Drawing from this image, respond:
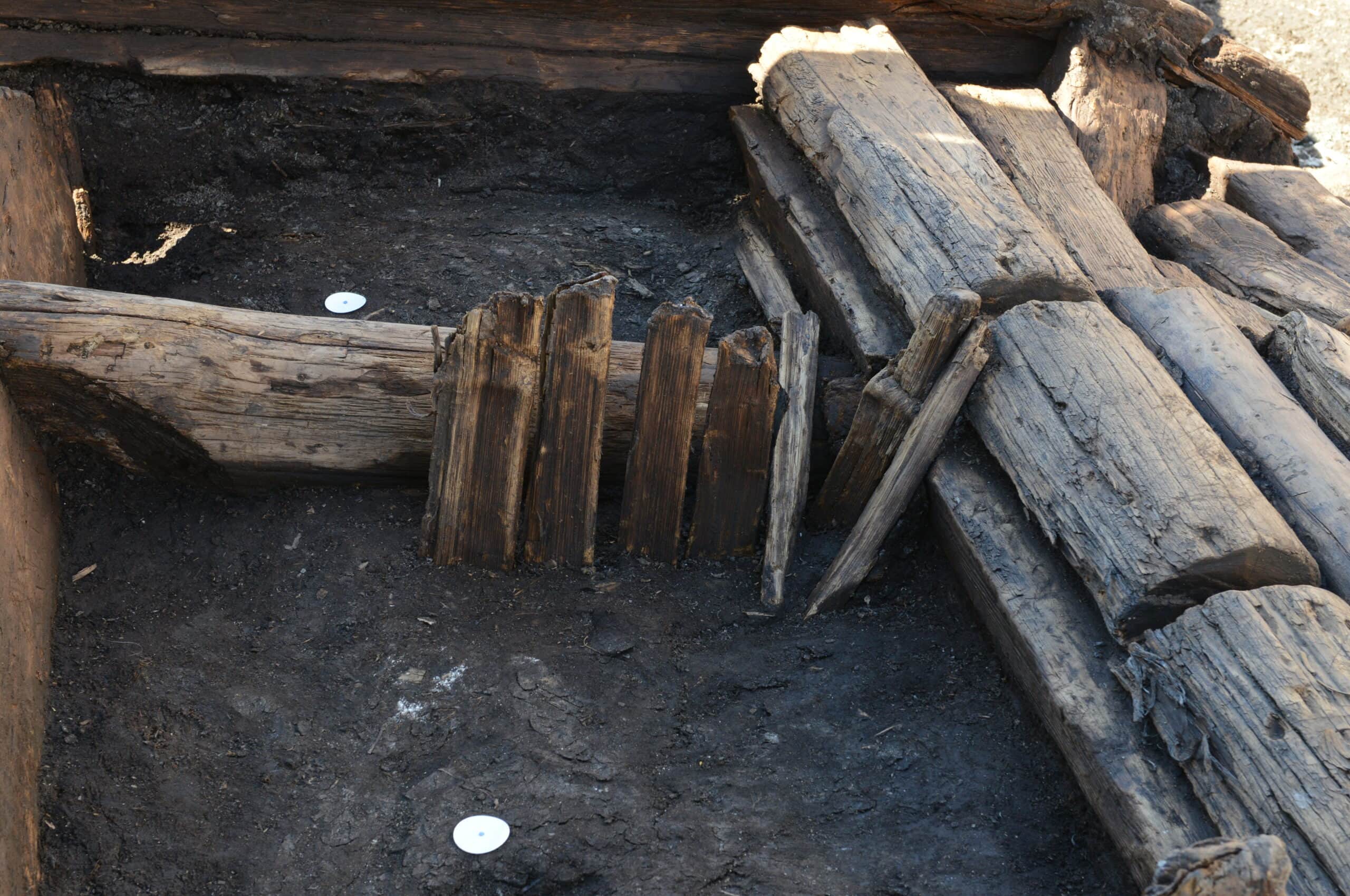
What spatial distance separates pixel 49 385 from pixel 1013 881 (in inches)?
115

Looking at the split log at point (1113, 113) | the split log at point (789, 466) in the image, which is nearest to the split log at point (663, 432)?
the split log at point (789, 466)

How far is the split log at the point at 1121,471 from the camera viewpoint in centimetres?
259

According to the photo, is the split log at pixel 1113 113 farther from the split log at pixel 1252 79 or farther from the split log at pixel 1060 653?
the split log at pixel 1060 653

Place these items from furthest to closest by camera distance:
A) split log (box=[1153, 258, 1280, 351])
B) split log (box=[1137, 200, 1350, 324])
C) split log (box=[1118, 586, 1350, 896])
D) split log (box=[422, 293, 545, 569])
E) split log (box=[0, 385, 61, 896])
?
1. split log (box=[1137, 200, 1350, 324])
2. split log (box=[1153, 258, 1280, 351])
3. split log (box=[422, 293, 545, 569])
4. split log (box=[0, 385, 61, 896])
5. split log (box=[1118, 586, 1350, 896])

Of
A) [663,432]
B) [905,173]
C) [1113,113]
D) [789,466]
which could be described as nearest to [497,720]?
[663,432]

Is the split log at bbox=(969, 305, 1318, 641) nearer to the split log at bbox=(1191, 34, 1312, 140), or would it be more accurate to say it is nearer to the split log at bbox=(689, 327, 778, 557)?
the split log at bbox=(689, 327, 778, 557)

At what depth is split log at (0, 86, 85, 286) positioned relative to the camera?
3.62 meters

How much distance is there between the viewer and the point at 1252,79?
5211 mm

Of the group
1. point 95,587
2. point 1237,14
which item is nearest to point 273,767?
point 95,587

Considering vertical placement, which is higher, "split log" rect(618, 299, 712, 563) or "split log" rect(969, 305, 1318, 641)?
"split log" rect(969, 305, 1318, 641)

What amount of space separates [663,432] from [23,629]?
1.79 metres

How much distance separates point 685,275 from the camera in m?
4.66

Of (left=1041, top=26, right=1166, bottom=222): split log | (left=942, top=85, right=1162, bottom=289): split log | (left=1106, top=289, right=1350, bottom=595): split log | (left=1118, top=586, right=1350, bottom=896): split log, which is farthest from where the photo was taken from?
(left=1041, top=26, right=1166, bottom=222): split log

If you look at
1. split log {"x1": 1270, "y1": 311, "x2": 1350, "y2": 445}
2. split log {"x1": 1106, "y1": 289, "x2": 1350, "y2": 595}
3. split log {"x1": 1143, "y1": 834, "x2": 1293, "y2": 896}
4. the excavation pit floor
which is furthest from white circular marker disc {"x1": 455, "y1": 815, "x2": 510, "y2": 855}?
split log {"x1": 1270, "y1": 311, "x2": 1350, "y2": 445}
